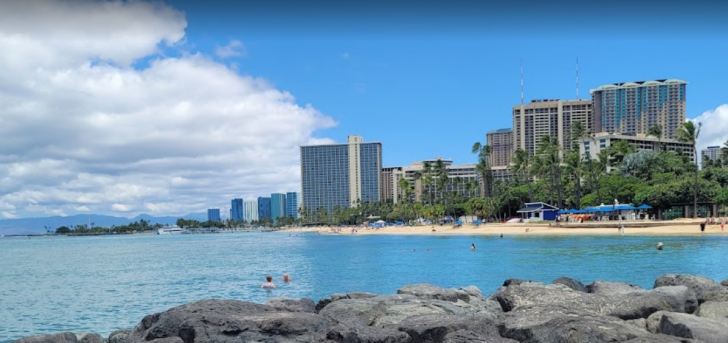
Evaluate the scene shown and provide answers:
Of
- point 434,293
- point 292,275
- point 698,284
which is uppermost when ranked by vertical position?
point 698,284

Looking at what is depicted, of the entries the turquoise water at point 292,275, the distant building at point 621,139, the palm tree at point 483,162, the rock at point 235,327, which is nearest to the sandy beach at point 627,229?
the turquoise water at point 292,275

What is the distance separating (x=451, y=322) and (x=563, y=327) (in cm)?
185

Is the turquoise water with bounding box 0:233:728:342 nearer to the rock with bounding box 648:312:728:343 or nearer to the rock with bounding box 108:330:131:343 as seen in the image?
the rock with bounding box 108:330:131:343

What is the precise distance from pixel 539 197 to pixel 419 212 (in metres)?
39.9

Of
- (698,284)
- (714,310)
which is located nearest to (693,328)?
(714,310)

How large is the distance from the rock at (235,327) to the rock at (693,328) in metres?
6.08

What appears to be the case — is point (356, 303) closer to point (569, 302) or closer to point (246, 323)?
point (246, 323)

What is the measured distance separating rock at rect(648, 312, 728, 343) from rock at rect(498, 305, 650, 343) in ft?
2.41

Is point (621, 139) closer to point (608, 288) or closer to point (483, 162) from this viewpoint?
point (483, 162)

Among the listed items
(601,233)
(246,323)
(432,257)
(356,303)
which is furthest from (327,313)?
(601,233)

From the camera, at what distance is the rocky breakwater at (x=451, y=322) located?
978 centimetres

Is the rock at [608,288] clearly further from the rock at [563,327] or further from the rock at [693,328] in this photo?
the rock at [563,327]

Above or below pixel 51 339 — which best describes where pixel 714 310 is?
above

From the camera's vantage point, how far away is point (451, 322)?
10.3 meters
